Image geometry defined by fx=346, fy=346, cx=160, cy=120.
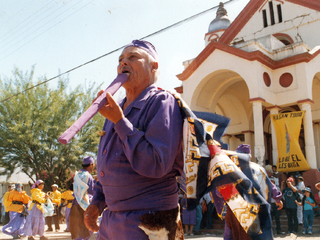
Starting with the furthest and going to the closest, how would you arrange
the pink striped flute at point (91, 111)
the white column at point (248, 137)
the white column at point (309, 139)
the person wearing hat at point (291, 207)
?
the white column at point (248, 137) → the white column at point (309, 139) → the person wearing hat at point (291, 207) → the pink striped flute at point (91, 111)

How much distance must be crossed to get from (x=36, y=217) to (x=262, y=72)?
10.6 metres

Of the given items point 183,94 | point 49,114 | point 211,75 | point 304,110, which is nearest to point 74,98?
point 49,114

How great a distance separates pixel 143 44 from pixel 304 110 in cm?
1344

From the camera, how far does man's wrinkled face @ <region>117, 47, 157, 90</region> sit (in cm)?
230

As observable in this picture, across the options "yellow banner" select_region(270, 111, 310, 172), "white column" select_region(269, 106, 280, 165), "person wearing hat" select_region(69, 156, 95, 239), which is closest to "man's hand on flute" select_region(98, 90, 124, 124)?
"person wearing hat" select_region(69, 156, 95, 239)

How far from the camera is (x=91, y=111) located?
6.14 feet

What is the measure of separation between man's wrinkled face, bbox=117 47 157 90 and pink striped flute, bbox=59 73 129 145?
0.06 m

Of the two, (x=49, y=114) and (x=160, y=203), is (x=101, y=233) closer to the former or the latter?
(x=160, y=203)

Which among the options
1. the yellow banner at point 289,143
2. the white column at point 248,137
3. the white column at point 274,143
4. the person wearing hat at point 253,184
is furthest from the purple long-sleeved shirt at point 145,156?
the white column at point 248,137

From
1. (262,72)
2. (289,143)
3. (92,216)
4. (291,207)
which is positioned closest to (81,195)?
(92,216)

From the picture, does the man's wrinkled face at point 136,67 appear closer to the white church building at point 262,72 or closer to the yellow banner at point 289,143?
the yellow banner at point 289,143

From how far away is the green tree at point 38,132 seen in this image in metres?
19.8

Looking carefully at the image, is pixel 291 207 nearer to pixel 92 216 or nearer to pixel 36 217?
pixel 36 217

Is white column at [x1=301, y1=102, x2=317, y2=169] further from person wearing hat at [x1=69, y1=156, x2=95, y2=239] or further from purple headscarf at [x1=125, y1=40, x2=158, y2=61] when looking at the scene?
purple headscarf at [x1=125, y1=40, x2=158, y2=61]
